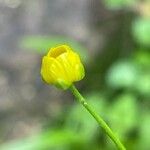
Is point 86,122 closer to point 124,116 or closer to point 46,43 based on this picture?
point 124,116

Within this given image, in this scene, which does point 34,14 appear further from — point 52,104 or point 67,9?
point 52,104

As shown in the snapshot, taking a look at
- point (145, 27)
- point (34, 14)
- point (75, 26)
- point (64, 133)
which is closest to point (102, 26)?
point (75, 26)

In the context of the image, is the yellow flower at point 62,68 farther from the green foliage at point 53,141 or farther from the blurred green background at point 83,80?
the green foliage at point 53,141

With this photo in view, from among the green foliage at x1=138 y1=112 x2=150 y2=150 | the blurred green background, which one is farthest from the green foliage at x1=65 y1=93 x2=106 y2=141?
the green foliage at x1=138 y1=112 x2=150 y2=150

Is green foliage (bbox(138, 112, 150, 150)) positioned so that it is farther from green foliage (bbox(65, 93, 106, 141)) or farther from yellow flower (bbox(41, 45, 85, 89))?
yellow flower (bbox(41, 45, 85, 89))

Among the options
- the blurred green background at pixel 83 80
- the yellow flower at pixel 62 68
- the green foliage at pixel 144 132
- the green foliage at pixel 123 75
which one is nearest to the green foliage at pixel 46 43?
the blurred green background at pixel 83 80

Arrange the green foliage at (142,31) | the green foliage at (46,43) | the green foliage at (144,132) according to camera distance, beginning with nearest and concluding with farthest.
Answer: the green foliage at (144,132)
the green foliage at (142,31)
the green foliage at (46,43)

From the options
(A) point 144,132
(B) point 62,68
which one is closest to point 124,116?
(A) point 144,132
